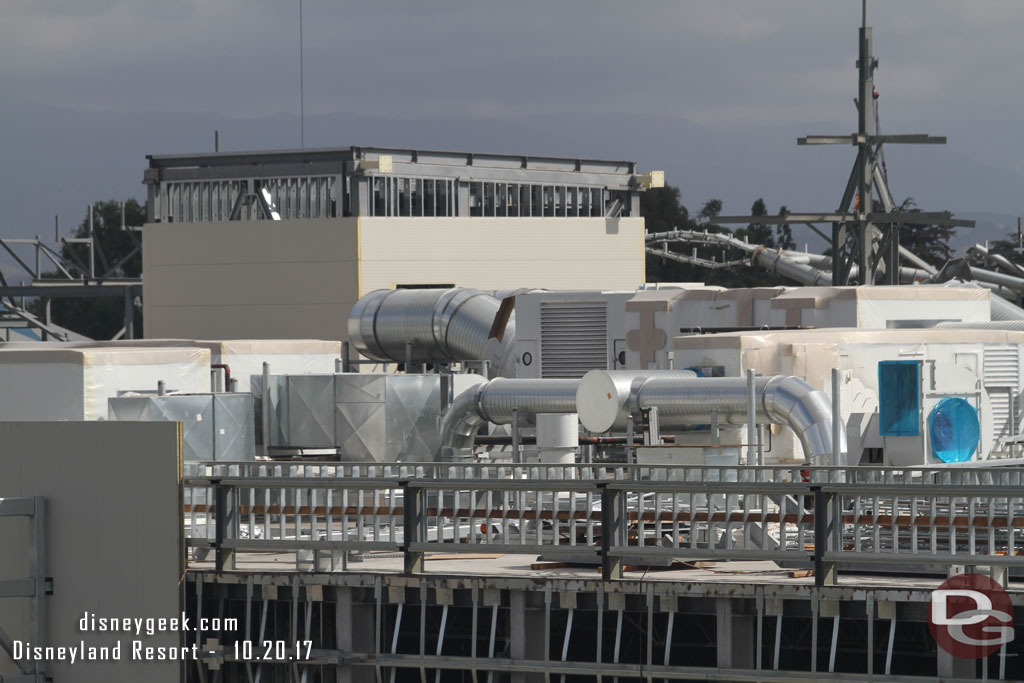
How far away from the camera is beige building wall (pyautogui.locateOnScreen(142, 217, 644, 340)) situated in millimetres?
50688

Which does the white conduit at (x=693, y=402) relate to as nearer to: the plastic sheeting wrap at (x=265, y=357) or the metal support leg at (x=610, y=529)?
the metal support leg at (x=610, y=529)

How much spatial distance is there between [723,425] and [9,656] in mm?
10296

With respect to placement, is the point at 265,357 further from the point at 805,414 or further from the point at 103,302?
the point at 103,302

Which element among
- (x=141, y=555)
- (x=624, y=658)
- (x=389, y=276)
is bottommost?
Answer: (x=624, y=658)

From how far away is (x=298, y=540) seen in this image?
15.3 m

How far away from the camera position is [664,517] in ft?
50.6

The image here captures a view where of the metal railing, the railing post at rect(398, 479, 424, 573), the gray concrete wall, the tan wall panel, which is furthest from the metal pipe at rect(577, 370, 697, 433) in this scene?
the tan wall panel

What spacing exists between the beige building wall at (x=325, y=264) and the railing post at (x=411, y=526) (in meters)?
35.2

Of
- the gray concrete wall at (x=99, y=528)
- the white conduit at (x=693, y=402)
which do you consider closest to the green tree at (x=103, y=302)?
the white conduit at (x=693, y=402)

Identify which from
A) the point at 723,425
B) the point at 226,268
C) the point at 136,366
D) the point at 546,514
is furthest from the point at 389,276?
the point at 546,514

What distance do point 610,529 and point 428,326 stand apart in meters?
20.2

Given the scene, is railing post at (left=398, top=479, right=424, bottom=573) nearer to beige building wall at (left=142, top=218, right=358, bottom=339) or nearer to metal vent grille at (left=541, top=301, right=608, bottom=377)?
metal vent grille at (left=541, top=301, right=608, bottom=377)

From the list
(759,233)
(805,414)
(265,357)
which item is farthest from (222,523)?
(759,233)

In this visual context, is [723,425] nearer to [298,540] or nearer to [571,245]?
[298,540]
